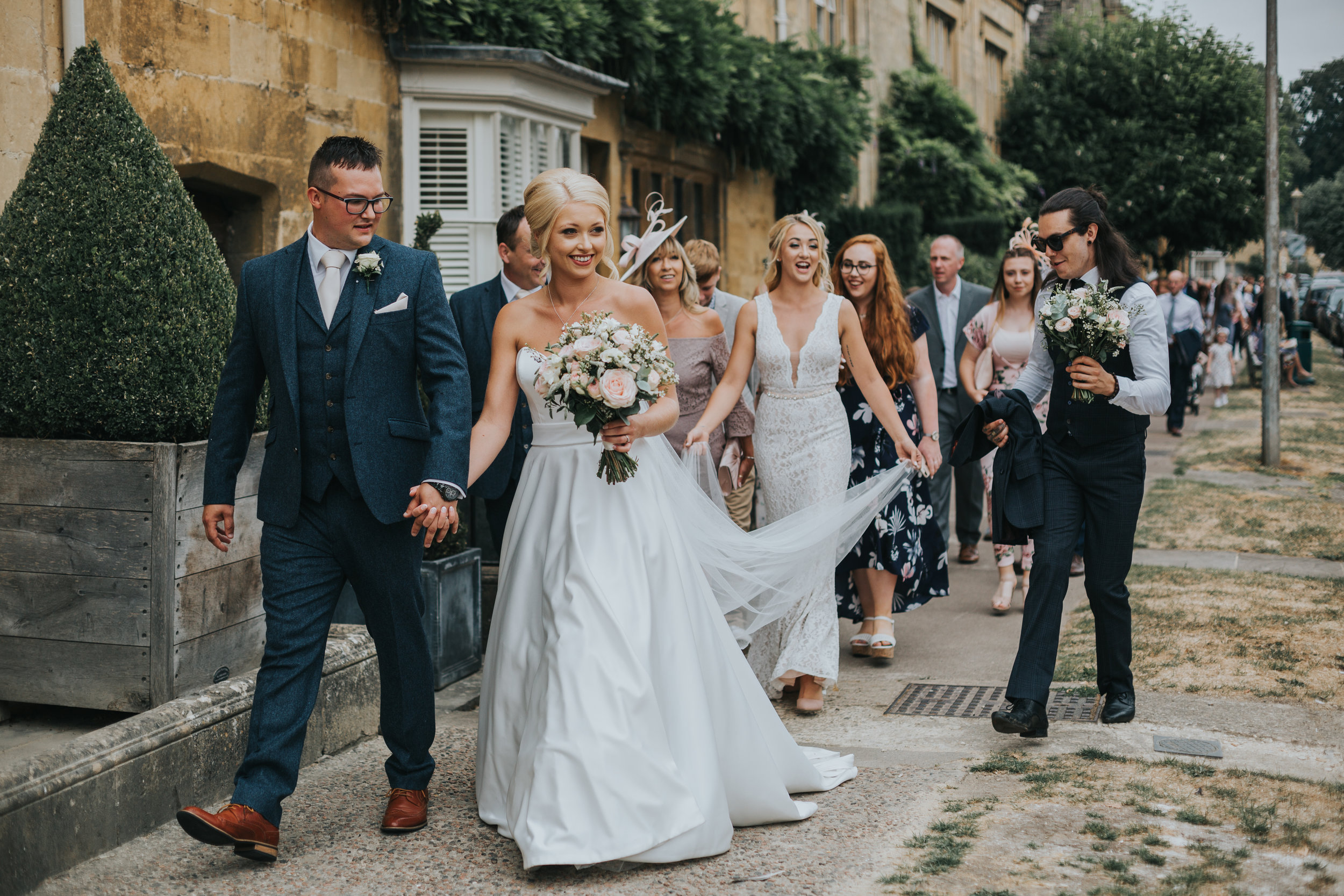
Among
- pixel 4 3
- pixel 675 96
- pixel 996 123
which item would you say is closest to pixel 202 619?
pixel 4 3

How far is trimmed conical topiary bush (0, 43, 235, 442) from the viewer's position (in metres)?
4.64

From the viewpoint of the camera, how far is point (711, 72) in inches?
502

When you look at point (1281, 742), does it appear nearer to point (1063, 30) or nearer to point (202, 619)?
point (202, 619)

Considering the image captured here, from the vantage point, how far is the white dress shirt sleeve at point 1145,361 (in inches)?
188

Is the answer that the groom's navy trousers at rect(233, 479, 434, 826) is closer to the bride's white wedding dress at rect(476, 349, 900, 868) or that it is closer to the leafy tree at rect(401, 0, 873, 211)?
the bride's white wedding dress at rect(476, 349, 900, 868)

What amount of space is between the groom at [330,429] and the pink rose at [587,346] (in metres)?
0.37

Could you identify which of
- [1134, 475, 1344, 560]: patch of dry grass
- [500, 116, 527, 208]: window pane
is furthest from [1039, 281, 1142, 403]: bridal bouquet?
[500, 116, 527, 208]: window pane

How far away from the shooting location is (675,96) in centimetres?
1274

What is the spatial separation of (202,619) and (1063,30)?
2949 centimetres

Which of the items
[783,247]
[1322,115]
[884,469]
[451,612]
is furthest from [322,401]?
[1322,115]

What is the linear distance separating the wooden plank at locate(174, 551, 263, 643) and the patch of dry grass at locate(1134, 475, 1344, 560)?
624cm

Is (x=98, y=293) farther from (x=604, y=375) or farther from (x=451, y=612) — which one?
(x=451, y=612)

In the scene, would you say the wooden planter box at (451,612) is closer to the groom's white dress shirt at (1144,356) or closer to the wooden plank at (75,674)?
the wooden plank at (75,674)

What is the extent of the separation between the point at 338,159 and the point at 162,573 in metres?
1.74
